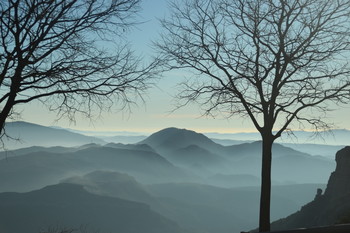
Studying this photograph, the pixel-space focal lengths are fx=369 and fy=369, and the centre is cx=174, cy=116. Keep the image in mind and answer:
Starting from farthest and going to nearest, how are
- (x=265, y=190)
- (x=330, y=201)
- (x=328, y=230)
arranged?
(x=330, y=201)
(x=265, y=190)
(x=328, y=230)

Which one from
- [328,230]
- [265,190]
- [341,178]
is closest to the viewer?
[328,230]

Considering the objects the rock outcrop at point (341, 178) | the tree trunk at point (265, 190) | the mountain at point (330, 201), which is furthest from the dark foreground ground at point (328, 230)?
the rock outcrop at point (341, 178)

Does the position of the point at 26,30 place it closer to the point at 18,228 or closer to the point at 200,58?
the point at 200,58

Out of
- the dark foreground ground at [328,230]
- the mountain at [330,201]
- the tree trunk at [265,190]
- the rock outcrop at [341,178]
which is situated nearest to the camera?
the dark foreground ground at [328,230]

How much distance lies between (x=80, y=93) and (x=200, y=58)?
4.44 metres

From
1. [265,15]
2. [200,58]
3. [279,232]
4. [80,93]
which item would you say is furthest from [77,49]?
[279,232]

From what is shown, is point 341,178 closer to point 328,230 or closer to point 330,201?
point 330,201

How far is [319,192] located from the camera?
76812mm

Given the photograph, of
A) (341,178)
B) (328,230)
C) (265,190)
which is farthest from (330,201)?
(328,230)

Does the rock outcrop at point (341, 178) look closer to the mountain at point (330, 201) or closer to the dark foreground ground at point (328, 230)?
the mountain at point (330, 201)

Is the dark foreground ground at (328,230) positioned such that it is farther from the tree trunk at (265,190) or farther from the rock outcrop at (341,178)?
the rock outcrop at (341,178)

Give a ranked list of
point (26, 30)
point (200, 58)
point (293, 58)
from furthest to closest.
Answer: point (200, 58)
point (293, 58)
point (26, 30)

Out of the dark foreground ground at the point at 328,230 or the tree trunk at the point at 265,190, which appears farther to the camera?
the tree trunk at the point at 265,190

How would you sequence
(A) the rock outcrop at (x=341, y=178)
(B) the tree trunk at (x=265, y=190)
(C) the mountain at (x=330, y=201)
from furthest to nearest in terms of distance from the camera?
(A) the rock outcrop at (x=341, y=178) → (C) the mountain at (x=330, y=201) → (B) the tree trunk at (x=265, y=190)
